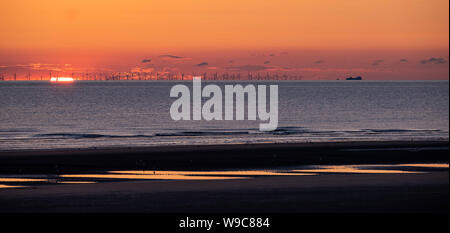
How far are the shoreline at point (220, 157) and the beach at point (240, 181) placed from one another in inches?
1.9

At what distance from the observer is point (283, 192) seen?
2053cm

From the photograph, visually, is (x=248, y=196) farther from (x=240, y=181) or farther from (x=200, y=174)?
(x=200, y=174)

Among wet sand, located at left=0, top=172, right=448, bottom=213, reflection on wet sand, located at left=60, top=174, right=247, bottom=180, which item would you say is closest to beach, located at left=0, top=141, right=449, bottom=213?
wet sand, located at left=0, top=172, right=448, bottom=213

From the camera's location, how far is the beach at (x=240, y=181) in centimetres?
1839

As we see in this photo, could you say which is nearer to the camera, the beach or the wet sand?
the wet sand

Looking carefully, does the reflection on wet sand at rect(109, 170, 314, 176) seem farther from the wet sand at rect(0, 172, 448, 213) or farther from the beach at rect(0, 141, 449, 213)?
the wet sand at rect(0, 172, 448, 213)

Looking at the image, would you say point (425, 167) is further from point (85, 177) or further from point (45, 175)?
point (45, 175)

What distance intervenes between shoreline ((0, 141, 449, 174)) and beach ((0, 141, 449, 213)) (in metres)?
0.05

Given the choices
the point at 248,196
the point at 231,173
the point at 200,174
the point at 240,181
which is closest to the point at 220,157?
the point at 231,173

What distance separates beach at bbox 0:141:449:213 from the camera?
60.3 feet

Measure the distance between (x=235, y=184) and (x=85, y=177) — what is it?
6311 millimetres

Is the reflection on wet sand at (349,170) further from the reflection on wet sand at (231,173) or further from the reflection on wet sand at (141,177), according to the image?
the reflection on wet sand at (141,177)

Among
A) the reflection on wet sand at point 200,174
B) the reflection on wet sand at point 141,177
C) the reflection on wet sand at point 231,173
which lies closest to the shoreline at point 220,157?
the reflection on wet sand at point 231,173

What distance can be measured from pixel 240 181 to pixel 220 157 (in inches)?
327
